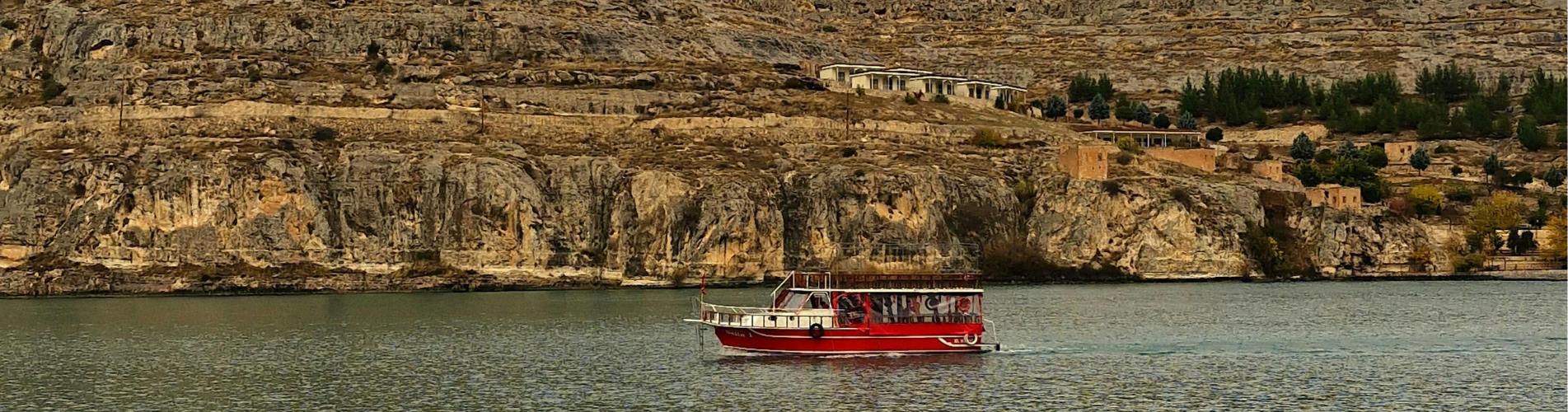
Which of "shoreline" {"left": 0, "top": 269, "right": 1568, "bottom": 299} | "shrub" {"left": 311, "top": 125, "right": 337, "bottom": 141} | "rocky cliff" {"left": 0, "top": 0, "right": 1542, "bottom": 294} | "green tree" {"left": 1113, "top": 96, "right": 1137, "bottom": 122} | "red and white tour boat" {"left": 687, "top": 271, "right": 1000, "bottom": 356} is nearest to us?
"red and white tour boat" {"left": 687, "top": 271, "right": 1000, "bottom": 356}

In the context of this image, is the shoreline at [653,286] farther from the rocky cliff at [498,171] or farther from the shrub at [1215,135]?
the shrub at [1215,135]

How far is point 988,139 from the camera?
139m

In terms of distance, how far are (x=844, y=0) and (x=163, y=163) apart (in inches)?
3335

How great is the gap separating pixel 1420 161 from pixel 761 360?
94.9 metres

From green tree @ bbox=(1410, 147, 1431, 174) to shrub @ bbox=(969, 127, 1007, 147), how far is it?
101ft

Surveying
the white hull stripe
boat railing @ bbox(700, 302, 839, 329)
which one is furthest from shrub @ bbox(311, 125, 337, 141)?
boat railing @ bbox(700, 302, 839, 329)

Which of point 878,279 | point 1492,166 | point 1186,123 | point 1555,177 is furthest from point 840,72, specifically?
point 878,279

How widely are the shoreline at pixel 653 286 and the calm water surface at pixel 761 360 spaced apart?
44.9 ft

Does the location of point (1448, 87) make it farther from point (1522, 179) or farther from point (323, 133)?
point (323, 133)

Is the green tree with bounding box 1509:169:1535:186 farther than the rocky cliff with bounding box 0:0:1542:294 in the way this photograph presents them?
Yes

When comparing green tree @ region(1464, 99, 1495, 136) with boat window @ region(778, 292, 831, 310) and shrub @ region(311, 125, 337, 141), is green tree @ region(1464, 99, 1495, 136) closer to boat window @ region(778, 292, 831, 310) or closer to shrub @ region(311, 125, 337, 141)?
shrub @ region(311, 125, 337, 141)

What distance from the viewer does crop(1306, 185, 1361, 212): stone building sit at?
5226 inches

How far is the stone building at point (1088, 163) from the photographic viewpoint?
13100 centimetres

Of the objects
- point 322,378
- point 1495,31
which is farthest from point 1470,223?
point 322,378
